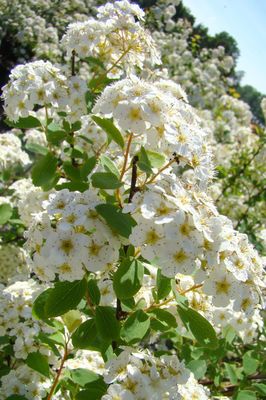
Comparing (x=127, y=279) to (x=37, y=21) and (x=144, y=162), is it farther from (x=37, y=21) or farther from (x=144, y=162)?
(x=37, y=21)

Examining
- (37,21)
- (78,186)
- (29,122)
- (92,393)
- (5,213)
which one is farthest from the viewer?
(37,21)

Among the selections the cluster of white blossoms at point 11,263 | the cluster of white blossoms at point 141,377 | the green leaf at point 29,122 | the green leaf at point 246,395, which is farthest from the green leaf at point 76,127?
the green leaf at point 246,395

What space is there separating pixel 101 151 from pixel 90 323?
0.87 m

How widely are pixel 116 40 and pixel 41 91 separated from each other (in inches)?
21.6

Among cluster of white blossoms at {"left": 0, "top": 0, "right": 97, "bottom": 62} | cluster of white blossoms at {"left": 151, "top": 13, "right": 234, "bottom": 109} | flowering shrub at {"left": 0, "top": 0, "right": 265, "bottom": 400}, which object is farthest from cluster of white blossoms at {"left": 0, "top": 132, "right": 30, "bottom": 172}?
cluster of white blossoms at {"left": 0, "top": 0, "right": 97, "bottom": 62}

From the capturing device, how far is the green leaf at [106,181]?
5.17 feet

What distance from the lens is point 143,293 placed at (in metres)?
2.06

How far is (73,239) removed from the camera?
1.44 m

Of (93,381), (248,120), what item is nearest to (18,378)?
(93,381)

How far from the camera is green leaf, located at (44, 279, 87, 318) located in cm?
154

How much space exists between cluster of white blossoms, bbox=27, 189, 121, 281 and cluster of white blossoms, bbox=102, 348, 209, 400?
0.32 metres

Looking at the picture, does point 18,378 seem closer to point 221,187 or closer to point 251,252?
point 251,252

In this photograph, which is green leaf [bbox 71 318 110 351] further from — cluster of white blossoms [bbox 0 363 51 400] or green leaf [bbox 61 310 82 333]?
cluster of white blossoms [bbox 0 363 51 400]

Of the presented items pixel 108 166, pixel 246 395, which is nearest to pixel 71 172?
pixel 108 166
